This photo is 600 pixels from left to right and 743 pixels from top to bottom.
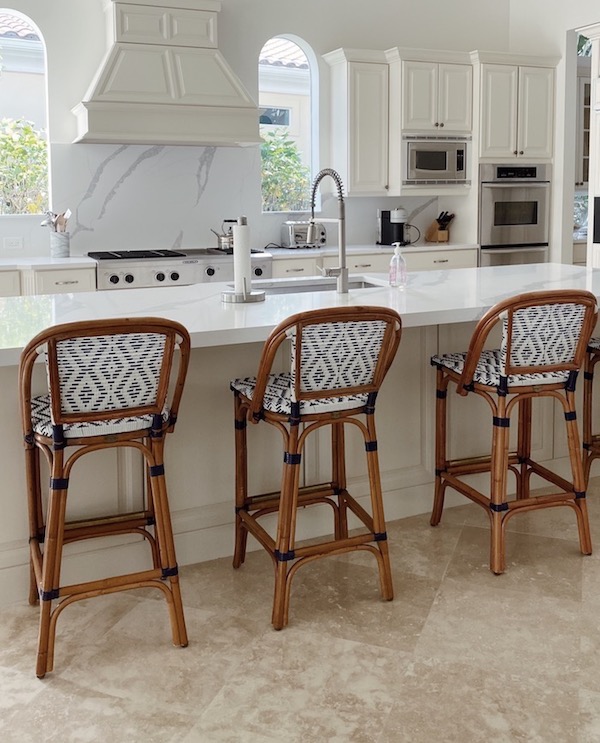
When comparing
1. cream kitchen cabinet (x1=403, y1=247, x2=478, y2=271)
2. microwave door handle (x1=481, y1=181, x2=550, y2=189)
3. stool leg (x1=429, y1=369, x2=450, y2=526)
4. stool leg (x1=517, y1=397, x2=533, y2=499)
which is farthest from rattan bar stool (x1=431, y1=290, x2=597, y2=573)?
microwave door handle (x1=481, y1=181, x2=550, y2=189)

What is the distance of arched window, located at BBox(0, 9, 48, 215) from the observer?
5.53 meters

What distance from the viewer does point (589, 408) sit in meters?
3.60

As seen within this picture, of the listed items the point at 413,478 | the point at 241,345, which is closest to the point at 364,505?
the point at 413,478

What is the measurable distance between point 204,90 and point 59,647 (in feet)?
12.4

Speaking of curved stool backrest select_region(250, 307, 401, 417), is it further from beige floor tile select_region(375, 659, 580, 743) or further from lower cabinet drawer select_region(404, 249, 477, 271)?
lower cabinet drawer select_region(404, 249, 477, 271)

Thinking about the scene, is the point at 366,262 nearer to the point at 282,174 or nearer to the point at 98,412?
the point at 282,174

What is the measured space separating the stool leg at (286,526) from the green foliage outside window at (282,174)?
3986mm

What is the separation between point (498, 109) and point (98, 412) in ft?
15.7

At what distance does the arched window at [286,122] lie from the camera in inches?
242

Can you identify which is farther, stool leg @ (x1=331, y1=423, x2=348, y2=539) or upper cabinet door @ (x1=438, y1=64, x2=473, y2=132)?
upper cabinet door @ (x1=438, y1=64, x2=473, y2=132)

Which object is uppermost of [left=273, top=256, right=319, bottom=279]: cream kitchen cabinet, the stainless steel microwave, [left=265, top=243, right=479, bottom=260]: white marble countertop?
the stainless steel microwave

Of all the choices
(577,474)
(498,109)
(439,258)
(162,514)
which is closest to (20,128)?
(439,258)

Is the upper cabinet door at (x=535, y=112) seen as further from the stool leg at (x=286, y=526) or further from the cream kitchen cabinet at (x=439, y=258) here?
the stool leg at (x=286, y=526)

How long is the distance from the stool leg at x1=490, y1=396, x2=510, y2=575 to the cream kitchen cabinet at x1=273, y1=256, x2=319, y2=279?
2.95m
